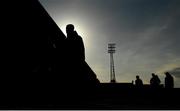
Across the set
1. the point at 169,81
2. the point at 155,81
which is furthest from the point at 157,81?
the point at 169,81

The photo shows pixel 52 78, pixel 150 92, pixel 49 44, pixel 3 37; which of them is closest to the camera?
pixel 3 37

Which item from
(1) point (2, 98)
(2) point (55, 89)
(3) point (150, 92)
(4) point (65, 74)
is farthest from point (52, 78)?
(3) point (150, 92)

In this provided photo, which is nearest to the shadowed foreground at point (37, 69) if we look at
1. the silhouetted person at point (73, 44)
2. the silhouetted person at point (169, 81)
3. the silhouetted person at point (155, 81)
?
the silhouetted person at point (73, 44)

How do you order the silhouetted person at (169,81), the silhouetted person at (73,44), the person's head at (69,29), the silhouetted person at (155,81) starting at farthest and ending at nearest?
the silhouetted person at (155,81), the silhouetted person at (169,81), the silhouetted person at (73,44), the person's head at (69,29)

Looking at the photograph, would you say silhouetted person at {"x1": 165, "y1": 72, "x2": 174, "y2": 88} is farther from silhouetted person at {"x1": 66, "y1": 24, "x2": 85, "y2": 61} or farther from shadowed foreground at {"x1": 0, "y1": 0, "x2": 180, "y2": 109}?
silhouetted person at {"x1": 66, "y1": 24, "x2": 85, "y2": 61}

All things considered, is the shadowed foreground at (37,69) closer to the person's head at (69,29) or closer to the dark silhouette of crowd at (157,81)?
the person's head at (69,29)

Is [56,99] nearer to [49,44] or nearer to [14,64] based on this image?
[14,64]

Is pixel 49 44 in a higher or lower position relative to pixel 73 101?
higher

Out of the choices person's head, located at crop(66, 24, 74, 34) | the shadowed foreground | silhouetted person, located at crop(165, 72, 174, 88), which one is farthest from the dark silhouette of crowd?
person's head, located at crop(66, 24, 74, 34)

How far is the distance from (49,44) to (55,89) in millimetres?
1263

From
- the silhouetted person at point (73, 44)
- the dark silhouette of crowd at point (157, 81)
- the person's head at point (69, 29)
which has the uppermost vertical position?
the person's head at point (69, 29)

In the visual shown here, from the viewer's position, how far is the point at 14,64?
464 centimetres

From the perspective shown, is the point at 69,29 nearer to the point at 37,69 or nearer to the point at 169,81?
the point at 37,69

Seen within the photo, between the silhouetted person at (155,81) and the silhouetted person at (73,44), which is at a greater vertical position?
the silhouetted person at (73,44)
